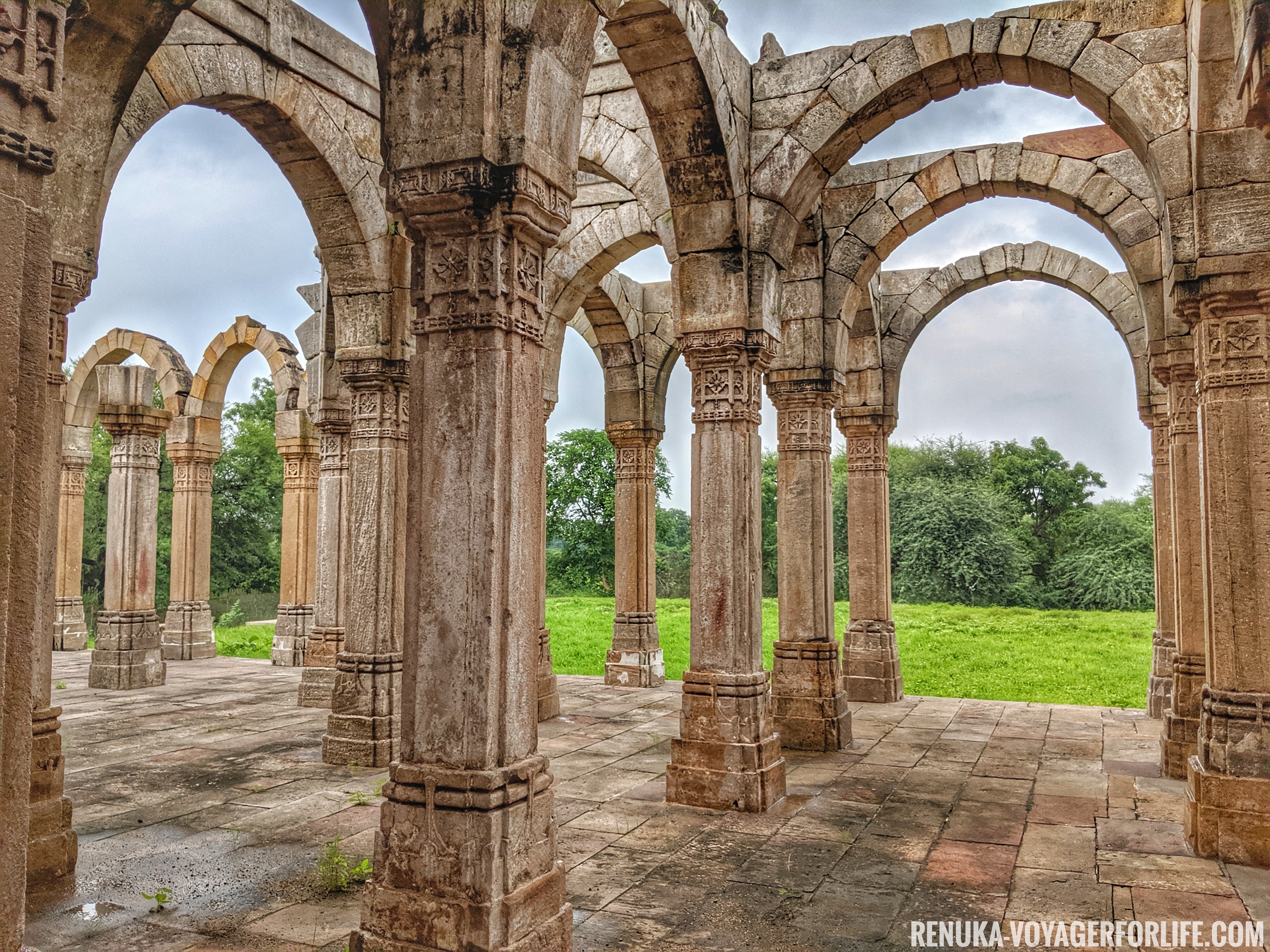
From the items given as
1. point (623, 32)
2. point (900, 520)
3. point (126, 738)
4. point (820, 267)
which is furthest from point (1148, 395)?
point (900, 520)

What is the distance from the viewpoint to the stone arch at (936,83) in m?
6.54

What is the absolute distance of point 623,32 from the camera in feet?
19.4

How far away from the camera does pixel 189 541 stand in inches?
631

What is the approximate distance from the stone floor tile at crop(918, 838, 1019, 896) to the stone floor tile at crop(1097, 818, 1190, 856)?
2.49ft

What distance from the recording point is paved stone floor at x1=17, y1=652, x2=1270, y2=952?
4.39m

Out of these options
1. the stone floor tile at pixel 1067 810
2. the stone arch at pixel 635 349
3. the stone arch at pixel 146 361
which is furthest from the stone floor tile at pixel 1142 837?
the stone arch at pixel 146 361

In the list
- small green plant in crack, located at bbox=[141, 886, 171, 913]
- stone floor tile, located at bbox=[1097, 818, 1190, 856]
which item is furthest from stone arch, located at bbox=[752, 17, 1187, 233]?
small green plant in crack, located at bbox=[141, 886, 171, 913]

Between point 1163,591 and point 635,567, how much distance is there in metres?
7.01

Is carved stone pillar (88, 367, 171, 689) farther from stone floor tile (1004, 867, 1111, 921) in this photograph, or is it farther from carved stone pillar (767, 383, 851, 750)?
stone floor tile (1004, 867, 1111, 921)

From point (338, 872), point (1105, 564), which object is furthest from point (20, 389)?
point (1105, 564)

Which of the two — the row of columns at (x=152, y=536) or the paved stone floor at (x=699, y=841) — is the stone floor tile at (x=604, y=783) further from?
the row of columns at (x=152, y=536)

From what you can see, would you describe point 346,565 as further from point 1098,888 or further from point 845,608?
point 845,608

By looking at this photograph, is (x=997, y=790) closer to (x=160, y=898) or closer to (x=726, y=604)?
(x=726, y=604)

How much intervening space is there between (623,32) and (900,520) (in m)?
30.4
